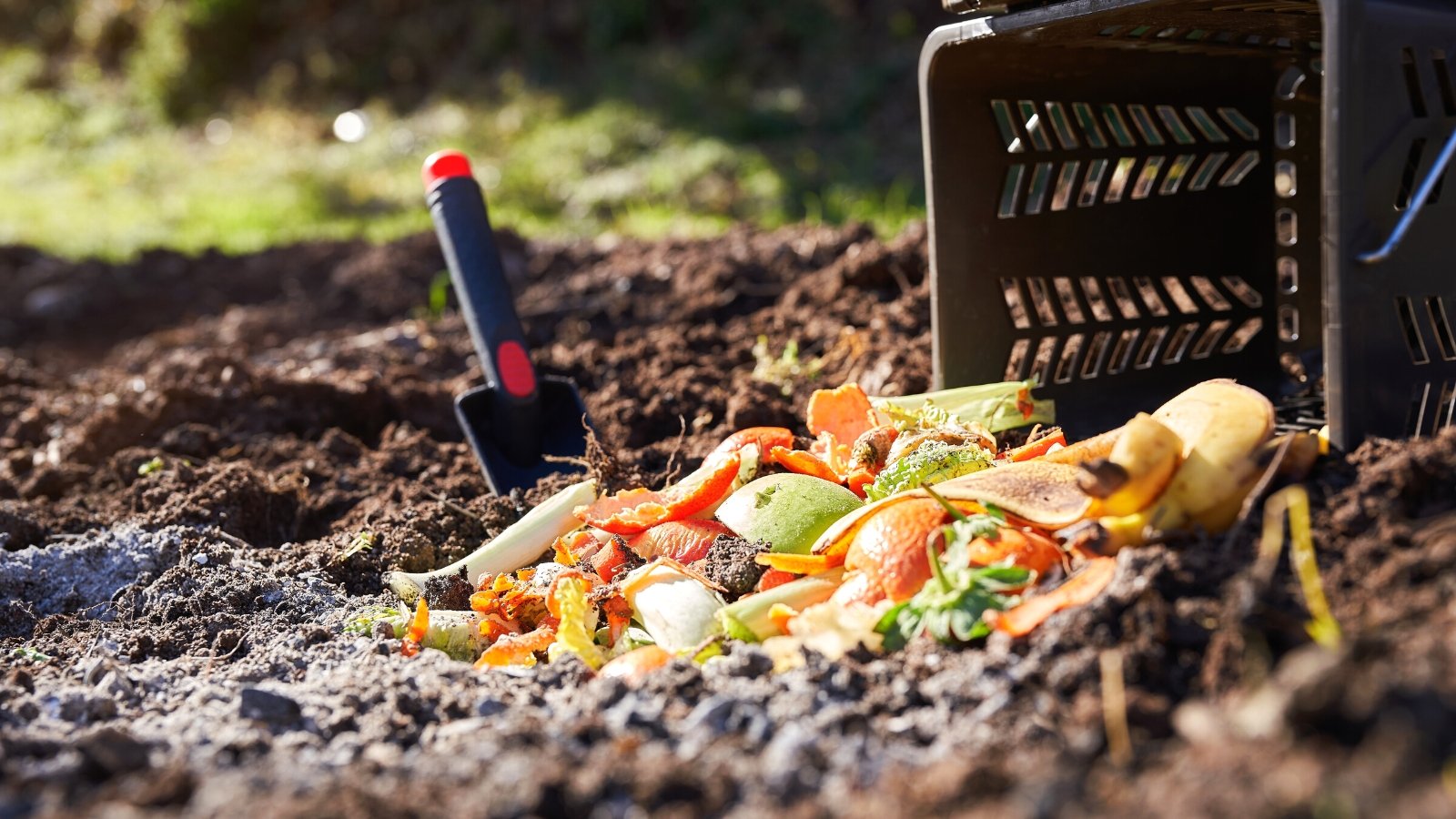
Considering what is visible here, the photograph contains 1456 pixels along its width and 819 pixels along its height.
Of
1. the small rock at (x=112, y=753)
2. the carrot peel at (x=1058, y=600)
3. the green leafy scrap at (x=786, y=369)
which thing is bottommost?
the carrot peel at (x=1058, y=600)

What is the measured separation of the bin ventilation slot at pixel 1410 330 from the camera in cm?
193

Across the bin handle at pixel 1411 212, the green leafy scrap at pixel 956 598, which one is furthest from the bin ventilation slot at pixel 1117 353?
the green leafy scrap at pixel 956 598

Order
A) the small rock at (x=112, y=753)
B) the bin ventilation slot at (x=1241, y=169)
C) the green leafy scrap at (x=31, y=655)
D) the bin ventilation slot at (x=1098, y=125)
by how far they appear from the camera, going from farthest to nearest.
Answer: the bin ventilation slot at (x=1241, y=169), the bin ventilation slot at (x=1098, y=125), the green leafy scrap at (x=31, y=655), the small rock at (x=112, y=753)

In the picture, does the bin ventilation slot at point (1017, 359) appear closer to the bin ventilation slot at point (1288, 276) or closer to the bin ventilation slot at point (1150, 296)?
the bin ventilation slot at point (1150, 296)

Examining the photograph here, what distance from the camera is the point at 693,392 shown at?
3451 millimetres

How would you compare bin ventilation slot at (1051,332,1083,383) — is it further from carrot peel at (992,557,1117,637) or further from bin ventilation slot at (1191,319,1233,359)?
carrot peel at (992,557,1117,637)

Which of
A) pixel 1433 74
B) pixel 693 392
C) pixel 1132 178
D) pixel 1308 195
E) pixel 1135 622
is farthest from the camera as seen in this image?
pixel 693 392

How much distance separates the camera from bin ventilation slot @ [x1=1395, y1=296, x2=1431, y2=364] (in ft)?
6.34

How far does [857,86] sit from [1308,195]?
6.09 m

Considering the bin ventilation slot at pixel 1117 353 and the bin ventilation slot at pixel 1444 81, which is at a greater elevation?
the bin ventilation slot at pixel 1444 81

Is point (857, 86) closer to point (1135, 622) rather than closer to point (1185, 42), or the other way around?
point (1185, 42)

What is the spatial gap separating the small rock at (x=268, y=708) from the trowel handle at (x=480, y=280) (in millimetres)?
1487

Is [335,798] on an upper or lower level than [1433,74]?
lower

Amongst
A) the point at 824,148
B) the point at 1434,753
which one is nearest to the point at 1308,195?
the point at 1434,753
